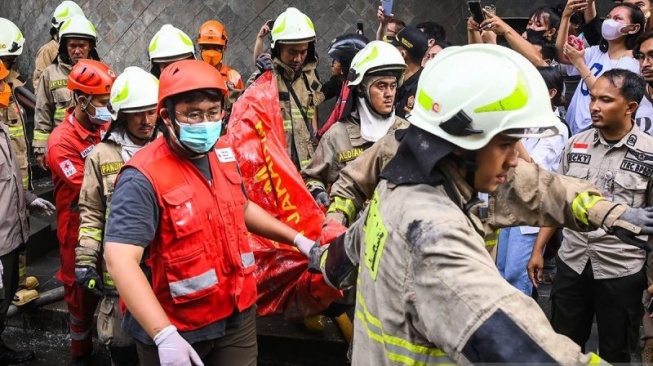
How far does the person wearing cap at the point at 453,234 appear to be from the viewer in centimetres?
159

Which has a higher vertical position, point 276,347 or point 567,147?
point 567,147

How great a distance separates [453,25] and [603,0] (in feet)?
5.77

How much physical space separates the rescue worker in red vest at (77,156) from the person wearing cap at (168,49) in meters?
1.41

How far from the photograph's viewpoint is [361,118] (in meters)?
4.42

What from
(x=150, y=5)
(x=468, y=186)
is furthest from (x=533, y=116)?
(x=150, y=5)

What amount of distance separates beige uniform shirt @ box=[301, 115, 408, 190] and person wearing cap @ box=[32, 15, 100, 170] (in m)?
3.04

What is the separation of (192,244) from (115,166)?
4.46 feet

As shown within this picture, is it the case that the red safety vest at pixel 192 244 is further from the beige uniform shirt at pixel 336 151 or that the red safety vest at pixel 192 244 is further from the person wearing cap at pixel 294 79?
the person wearing cap at pixel 294 79

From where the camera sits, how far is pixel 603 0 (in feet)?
25.5

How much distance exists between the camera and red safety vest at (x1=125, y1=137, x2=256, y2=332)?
2.76m

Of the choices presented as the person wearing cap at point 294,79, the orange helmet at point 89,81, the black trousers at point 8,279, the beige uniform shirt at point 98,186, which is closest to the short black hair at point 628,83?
the person wearing cap at point 294,79

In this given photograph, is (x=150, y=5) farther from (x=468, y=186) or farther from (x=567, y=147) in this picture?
(x=468, y=186)

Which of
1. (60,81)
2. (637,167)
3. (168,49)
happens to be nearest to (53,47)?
(60,81)

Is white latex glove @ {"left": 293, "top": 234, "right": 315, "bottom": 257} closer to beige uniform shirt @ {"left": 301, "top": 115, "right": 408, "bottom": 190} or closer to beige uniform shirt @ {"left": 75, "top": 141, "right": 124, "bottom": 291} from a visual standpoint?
beige uniform shirt @ {"left": 301, "top": 115, "right": 408, "bottom": 190}
